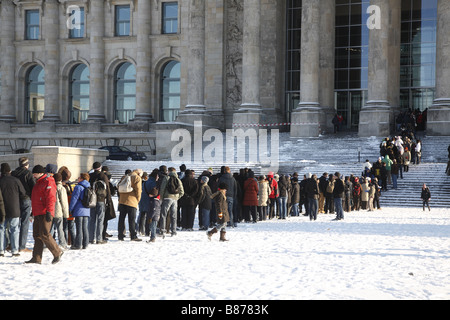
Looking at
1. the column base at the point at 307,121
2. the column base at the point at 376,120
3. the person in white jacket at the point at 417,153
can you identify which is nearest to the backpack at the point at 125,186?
the person in white jacket at the point at 417,153

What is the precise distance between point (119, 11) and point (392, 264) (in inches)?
1657

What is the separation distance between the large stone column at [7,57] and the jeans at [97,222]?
130 feet

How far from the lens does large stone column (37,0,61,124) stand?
2031 inches

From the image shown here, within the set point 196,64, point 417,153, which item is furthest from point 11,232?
point 196,64

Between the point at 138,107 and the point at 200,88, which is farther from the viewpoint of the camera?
the point at 138,107

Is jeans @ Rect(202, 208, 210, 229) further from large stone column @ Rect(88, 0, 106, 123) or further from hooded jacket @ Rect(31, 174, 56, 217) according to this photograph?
large stone column @ Rect(88, 0, 106, 123)

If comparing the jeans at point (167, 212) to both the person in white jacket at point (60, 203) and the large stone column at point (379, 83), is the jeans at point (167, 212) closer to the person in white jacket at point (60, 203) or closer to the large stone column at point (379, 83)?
the person in white jacket at point (60, 203)

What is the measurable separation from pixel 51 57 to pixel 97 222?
128 feet

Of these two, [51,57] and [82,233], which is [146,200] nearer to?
[82,233]

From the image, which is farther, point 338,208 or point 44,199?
point 338,208

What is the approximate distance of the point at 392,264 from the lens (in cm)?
1202

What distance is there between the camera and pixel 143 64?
49.2 metres
